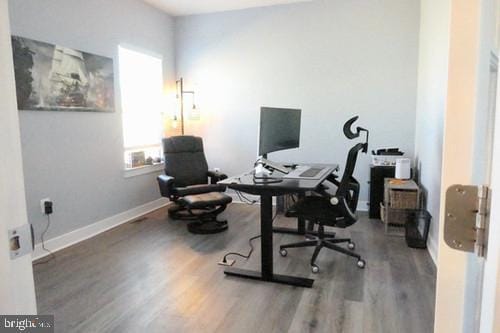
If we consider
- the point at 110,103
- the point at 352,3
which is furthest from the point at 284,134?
the point at 352,3

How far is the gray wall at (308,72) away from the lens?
4273mm

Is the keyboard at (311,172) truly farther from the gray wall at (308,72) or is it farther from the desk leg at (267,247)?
the gray wall at (308,72)

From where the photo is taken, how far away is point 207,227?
3.83 metres

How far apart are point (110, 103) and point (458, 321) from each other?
397 centimetres

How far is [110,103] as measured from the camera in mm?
3891

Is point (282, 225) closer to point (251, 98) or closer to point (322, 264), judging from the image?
point (322, 264)

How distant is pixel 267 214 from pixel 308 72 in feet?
8.78

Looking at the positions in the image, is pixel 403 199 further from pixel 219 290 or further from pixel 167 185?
pixel 167 185

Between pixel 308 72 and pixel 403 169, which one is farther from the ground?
pixel 308 72

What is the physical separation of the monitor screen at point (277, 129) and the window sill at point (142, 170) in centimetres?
215

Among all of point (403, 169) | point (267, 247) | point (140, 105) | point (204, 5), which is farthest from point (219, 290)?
point (204, 5)

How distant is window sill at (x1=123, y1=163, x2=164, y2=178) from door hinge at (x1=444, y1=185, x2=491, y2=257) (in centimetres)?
406

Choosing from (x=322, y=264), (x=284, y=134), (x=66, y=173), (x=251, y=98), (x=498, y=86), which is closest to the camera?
(x=498, y=86)

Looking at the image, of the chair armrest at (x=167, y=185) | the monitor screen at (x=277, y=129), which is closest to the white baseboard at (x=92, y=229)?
the chair armrest at (x=167, y=185)
